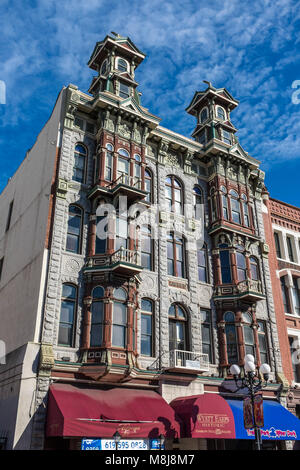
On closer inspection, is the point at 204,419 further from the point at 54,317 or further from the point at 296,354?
the point at 296,354

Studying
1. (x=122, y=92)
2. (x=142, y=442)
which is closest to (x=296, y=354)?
(x=142, y=442)

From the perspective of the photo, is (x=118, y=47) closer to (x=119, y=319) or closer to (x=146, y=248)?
(x=146, y=248)

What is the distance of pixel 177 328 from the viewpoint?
23.5 metres

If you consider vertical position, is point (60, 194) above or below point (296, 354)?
above

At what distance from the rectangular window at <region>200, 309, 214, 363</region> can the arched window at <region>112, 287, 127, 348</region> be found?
217 inches

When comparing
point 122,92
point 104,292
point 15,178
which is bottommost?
point 104,292

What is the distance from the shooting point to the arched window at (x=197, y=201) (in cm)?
2778

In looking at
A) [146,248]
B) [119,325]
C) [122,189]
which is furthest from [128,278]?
[122,189]

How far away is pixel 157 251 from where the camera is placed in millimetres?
24547

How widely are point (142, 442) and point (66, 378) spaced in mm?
4204

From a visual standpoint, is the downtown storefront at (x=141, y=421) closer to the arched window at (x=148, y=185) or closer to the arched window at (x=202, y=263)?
the arched window at (x=202, y=263)

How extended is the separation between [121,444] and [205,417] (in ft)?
13.2

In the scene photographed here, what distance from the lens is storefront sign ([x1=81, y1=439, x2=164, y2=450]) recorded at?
16672 mm

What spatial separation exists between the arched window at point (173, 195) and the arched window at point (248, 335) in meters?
7.69
